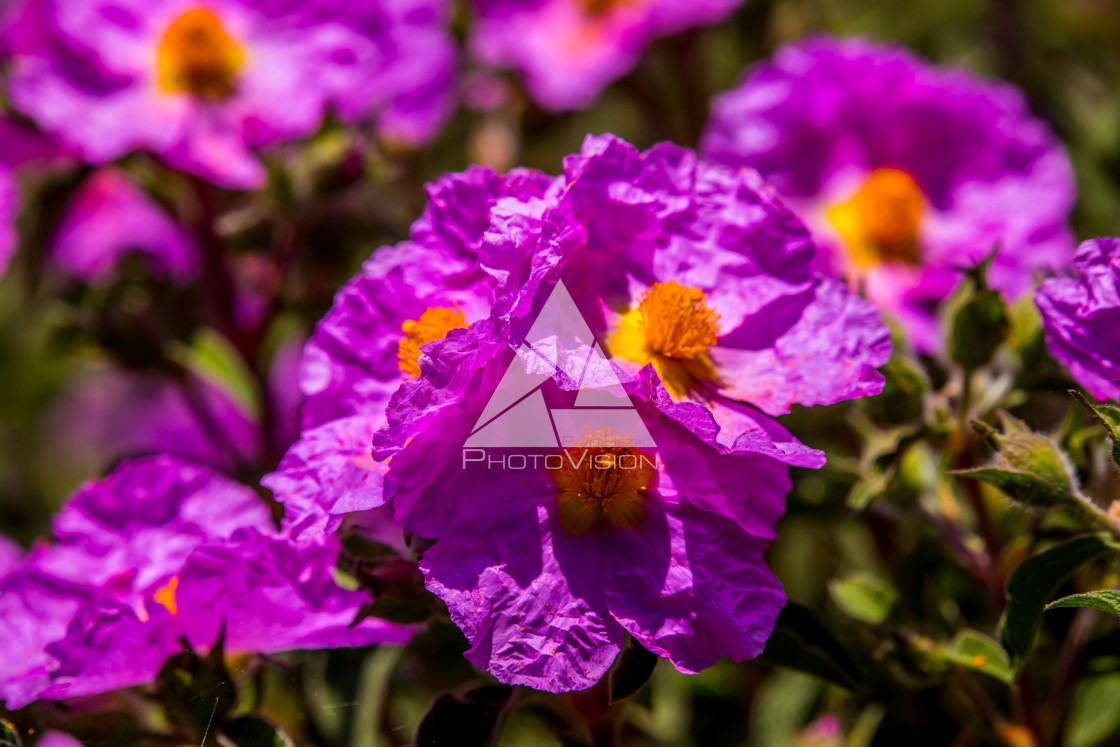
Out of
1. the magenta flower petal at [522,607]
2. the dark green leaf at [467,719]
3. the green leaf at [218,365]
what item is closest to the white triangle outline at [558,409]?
the magenta flower petal at [522,607]

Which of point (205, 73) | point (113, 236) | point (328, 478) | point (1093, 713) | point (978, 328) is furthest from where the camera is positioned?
point (113, 236)

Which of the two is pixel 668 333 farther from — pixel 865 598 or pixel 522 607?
pixel 865 598

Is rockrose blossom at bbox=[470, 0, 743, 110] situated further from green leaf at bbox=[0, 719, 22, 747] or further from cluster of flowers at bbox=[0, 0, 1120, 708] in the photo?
green leaf at bbox=[0, 719, 22, 747]

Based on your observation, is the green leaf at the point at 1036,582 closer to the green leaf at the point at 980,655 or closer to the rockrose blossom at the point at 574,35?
the green leaf at the point at 980,655

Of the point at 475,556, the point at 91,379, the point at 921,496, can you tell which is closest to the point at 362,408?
the point at 475,556

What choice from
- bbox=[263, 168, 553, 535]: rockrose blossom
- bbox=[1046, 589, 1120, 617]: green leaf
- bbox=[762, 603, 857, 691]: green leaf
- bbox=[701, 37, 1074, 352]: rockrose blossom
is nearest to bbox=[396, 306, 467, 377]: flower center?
bbox=[263, 168, 553, 535]: rockrose blossom

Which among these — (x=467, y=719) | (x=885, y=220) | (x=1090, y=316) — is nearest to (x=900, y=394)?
(x=1090, y=316)
